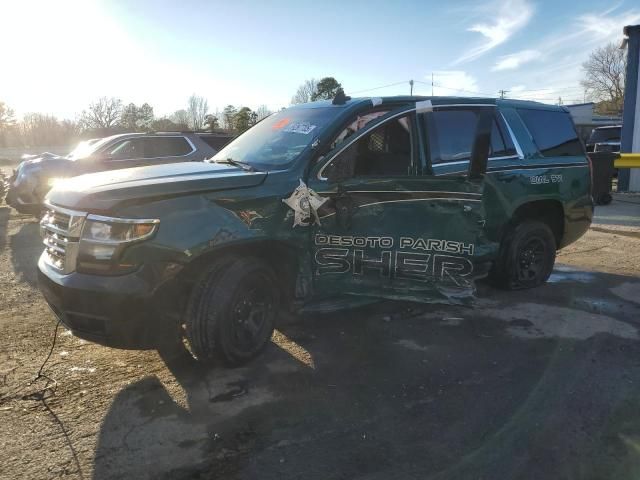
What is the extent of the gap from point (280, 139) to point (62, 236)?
194 cm

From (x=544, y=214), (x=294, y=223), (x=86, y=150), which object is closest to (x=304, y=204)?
(x=294, y=223)

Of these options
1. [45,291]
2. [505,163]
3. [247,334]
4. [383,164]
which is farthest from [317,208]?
[505,163]

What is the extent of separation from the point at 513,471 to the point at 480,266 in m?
2.50

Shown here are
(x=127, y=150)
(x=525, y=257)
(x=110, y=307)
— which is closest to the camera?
(x=110, y=307)

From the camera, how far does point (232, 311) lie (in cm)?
363

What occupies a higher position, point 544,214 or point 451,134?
point 451,134

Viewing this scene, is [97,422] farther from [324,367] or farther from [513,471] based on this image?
[513,471]

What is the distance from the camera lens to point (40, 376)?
382cm

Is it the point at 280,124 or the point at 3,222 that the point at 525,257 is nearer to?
A: the point at 280,124

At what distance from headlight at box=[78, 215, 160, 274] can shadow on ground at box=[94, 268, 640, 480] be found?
930 mm

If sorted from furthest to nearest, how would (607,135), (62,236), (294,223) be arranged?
1. (607,135)
2. (294,223)
3. (62,236)

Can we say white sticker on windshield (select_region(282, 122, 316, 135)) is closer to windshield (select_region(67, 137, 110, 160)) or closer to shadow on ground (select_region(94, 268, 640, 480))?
shadow on ground (select_region(94, 268, 640, 480))

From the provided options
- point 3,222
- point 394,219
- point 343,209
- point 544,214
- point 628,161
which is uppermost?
point 628,161

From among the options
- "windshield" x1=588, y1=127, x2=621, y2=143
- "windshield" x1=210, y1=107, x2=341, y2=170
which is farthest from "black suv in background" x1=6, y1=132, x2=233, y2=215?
"windshield" x1=588, y1=127, x2=621, y2=143
